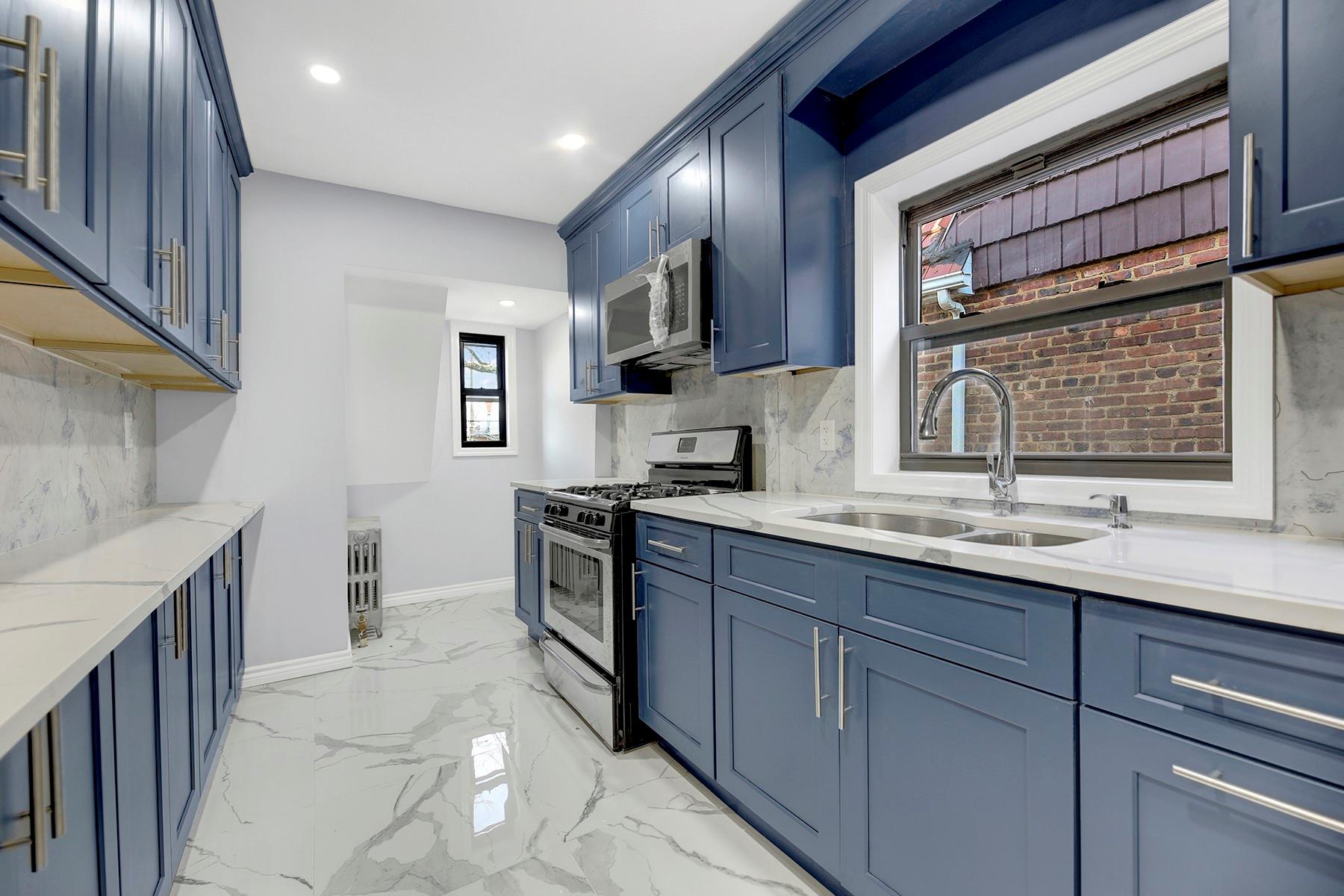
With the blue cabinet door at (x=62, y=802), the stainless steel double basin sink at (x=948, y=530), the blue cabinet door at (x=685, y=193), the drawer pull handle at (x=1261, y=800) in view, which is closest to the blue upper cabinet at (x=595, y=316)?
the blue cabinet door at (x=685, y=193)

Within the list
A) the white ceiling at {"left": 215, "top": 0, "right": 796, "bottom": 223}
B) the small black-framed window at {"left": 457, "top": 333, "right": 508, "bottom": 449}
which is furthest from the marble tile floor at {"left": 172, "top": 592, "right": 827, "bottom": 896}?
the white ceiling at {"left": 215, "top": 0, "right": 796, "bottom": 223}

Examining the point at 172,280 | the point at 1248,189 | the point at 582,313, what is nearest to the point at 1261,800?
the point at 1248,189

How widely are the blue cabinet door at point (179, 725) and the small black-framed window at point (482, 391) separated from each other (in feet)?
9.89

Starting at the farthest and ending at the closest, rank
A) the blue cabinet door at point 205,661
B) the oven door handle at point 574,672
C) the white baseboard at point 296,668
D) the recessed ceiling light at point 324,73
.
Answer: the white baseboard at point 296,668 < the oven door handle at point 574,672 < the recessed ceiling light at point 324,73 < the blue cabinet door at point 205,661

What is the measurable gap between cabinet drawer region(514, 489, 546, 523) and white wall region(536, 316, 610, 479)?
606mm

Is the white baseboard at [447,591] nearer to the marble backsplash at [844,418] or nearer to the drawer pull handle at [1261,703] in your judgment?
the marble backsplash at [844,418]

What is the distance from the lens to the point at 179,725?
1498mm

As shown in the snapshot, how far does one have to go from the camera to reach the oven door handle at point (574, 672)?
233 cm

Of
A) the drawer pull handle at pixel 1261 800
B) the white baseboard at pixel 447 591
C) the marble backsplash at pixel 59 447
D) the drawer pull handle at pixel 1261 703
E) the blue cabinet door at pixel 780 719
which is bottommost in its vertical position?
the white baseboard at pixel 447 591

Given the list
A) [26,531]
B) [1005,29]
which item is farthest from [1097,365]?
[26,531]

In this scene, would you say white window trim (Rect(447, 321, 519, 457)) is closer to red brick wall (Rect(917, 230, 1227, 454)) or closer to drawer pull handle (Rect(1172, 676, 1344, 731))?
red brick wall (Rect(917, 230, 1227, 454))

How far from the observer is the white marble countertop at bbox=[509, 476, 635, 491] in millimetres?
3195

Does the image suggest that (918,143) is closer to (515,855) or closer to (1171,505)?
(1171,505)

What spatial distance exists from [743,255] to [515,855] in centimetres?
211
